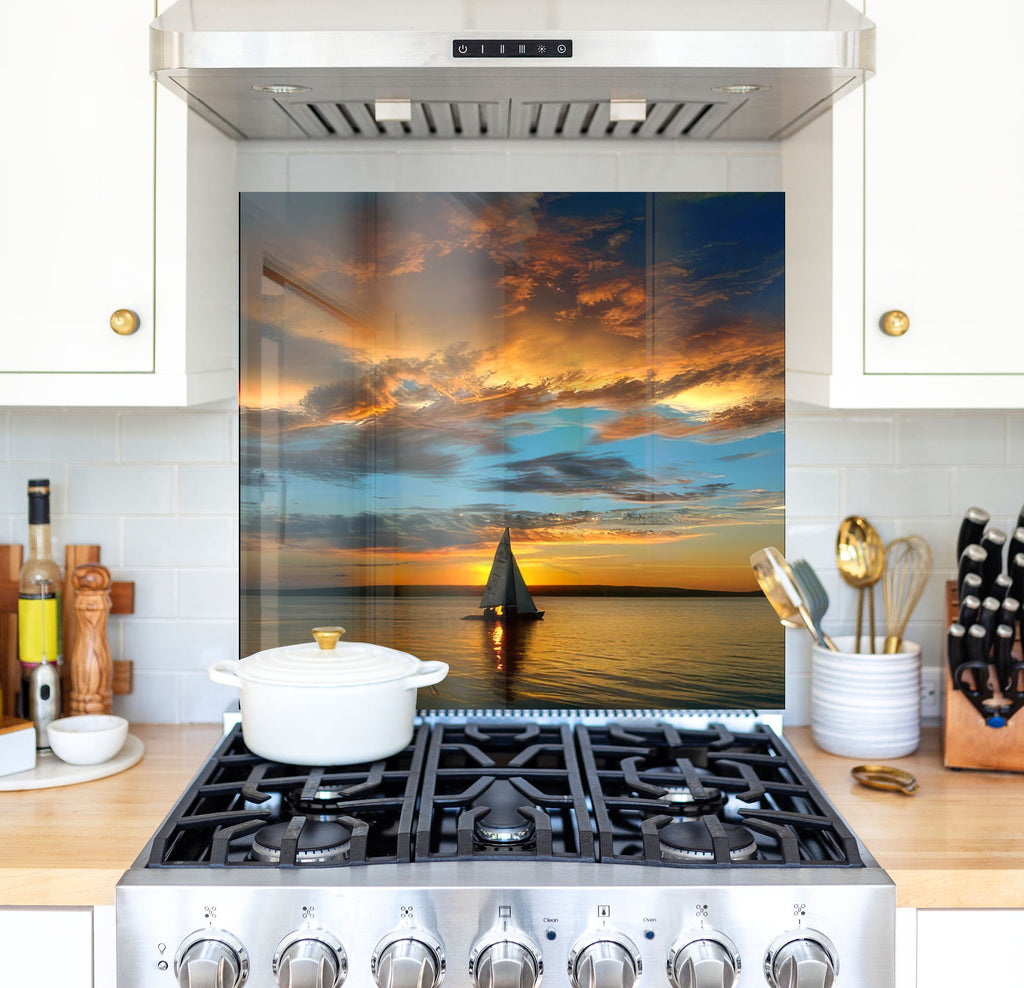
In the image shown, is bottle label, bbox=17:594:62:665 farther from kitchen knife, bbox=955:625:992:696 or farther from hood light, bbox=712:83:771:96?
kitchen knife, bbox=955:625:992:696

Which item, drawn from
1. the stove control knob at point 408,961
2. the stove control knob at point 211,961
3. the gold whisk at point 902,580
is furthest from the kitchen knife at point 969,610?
the stove control knob at point 211,961

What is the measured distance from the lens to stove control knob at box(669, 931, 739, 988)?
4.36 ft

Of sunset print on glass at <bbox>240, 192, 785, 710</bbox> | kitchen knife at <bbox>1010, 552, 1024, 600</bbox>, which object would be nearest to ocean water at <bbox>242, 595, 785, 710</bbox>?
sunset print on glass at <bbox>240, 192, 785, 710</bbox>

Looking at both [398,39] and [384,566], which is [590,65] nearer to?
[398,39]

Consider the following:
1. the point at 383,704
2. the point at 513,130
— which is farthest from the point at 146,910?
the point at 513,130

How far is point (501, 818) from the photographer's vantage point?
1.54 meters

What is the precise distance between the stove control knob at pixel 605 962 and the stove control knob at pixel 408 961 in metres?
0.17

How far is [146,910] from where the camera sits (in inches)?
53.4

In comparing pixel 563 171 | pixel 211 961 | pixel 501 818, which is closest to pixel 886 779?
pixel 501 818

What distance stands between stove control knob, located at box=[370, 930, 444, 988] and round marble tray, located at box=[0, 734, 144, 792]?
0.64m

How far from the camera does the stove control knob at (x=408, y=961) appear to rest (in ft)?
4.34

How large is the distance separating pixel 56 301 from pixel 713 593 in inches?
49.4

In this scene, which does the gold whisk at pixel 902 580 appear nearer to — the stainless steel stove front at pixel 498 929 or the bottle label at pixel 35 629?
the stainless steel stove front at pixel 498 929

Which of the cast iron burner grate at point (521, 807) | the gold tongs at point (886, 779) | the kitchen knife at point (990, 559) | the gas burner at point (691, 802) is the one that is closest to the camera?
the cast iron burner grate at point (521, 807)
